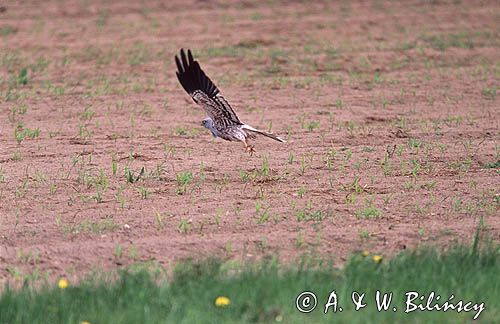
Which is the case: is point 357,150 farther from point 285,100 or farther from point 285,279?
point 285,279

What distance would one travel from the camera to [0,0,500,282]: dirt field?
734cm

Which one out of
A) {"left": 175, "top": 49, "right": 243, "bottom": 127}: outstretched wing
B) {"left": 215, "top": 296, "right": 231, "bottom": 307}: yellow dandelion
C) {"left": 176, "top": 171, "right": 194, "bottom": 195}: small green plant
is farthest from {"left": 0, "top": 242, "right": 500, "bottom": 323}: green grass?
{"left": 175, "top": 49, "right": 243, "bottom": 127}: outstretched wing

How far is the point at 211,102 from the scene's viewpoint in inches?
352

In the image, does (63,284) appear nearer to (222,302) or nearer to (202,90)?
(222,302)

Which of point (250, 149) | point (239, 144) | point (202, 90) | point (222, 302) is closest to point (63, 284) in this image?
point (222, 302)

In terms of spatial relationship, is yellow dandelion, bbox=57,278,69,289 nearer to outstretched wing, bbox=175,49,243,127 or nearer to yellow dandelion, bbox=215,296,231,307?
yellow dandelion, bbox=215,296,231,307

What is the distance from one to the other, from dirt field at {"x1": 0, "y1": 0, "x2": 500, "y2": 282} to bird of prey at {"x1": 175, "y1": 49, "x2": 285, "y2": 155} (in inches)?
12.9

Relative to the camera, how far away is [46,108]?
11.4 meters

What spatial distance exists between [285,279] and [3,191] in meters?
3.18

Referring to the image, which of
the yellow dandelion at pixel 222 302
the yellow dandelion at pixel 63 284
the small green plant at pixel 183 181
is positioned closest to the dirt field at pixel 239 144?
the small green plant at pixel 183 181

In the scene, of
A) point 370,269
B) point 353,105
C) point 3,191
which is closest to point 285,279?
point 370,269

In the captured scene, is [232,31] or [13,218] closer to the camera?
[13,218]

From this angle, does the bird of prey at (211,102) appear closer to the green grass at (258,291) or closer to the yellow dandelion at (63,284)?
the green grass at (258,291)

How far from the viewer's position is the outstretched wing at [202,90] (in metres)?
8.75
